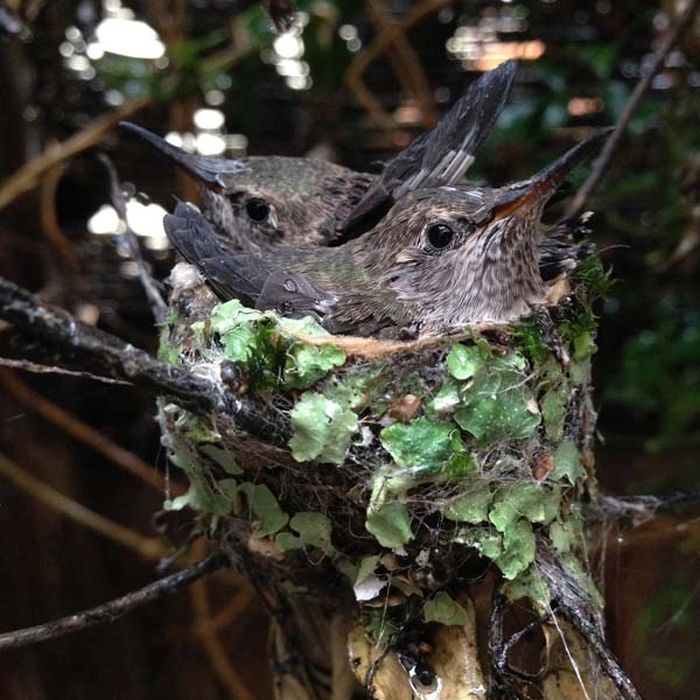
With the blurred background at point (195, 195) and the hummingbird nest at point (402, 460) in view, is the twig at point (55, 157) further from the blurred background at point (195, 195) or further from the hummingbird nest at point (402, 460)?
the hummingbird nest at point (402, 460)

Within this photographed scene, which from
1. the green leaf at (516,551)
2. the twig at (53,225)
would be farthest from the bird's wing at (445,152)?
the twig at (53,225)

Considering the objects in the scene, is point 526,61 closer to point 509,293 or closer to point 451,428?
point 509,293

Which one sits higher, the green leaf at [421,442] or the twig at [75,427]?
the twig at [75,427]

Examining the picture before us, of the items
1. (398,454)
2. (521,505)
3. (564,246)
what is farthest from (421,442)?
(564,246)

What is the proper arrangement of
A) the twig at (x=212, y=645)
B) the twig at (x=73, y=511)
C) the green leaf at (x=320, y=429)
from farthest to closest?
the twig at (x=212, y=645)
the twig at (x=73, y=511)
the green leaf at (x=320, y=429)

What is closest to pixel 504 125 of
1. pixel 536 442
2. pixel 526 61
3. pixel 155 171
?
pixel 526 61
